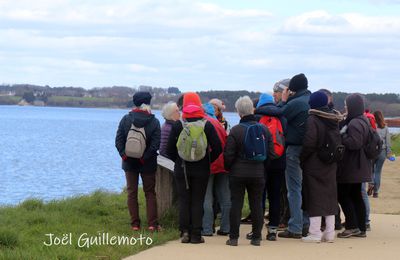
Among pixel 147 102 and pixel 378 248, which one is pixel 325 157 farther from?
pixel 147 102

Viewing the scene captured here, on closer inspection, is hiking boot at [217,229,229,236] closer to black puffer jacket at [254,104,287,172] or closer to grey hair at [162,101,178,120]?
black puffer jacket at [254,104,287,172]

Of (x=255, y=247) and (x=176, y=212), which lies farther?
(x=176, y=212)

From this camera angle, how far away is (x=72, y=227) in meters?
10.1

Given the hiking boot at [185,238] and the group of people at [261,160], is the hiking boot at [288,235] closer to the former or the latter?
the group of people at [261,160]

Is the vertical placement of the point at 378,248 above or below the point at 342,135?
below

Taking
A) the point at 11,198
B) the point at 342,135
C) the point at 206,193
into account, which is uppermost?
the point at 342,135

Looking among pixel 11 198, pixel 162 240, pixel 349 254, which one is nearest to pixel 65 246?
pixel 162 240

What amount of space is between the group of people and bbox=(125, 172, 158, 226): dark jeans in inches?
0.5

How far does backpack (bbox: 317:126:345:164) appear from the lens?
386 inches

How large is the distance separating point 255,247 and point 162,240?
44.3 inches

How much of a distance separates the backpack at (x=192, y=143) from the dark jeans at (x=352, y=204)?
2.02 metres

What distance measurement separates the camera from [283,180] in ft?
35.7

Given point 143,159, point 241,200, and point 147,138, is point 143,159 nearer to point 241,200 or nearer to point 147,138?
point 147,138

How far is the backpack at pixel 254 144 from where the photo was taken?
9.48 meters
